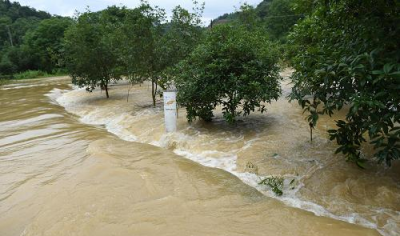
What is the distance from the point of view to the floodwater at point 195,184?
4344 millimetres

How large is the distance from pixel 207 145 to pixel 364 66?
14.7 feet

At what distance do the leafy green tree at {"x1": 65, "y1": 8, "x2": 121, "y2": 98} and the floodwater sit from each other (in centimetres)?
775

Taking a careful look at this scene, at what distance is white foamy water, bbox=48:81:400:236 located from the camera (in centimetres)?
462

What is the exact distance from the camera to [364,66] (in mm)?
3889

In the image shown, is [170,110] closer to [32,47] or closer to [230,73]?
[230,73]

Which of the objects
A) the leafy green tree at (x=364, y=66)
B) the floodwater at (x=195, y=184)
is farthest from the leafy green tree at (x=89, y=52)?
the leafy green tree at (x=364, y=66)

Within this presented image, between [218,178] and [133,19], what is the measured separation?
363 inches

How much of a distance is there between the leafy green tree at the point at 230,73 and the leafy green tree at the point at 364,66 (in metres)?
2.92

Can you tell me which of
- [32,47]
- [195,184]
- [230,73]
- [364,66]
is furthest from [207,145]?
[32,47]

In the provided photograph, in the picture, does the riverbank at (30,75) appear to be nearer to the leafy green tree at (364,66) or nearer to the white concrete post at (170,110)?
the white concrete post at (170,110)

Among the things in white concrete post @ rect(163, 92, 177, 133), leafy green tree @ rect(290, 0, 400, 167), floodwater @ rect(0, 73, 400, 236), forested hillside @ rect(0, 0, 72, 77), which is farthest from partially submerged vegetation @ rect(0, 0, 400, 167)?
forested hillside @ rect(0, 0, 72, 77)

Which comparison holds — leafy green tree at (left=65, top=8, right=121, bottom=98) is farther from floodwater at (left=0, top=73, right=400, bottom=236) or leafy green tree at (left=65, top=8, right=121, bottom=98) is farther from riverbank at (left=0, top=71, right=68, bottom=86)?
riverbank at (left=0, top=71, right=68, bottom=86)

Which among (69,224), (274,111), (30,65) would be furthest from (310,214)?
(30,65)

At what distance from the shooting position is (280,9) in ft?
136
